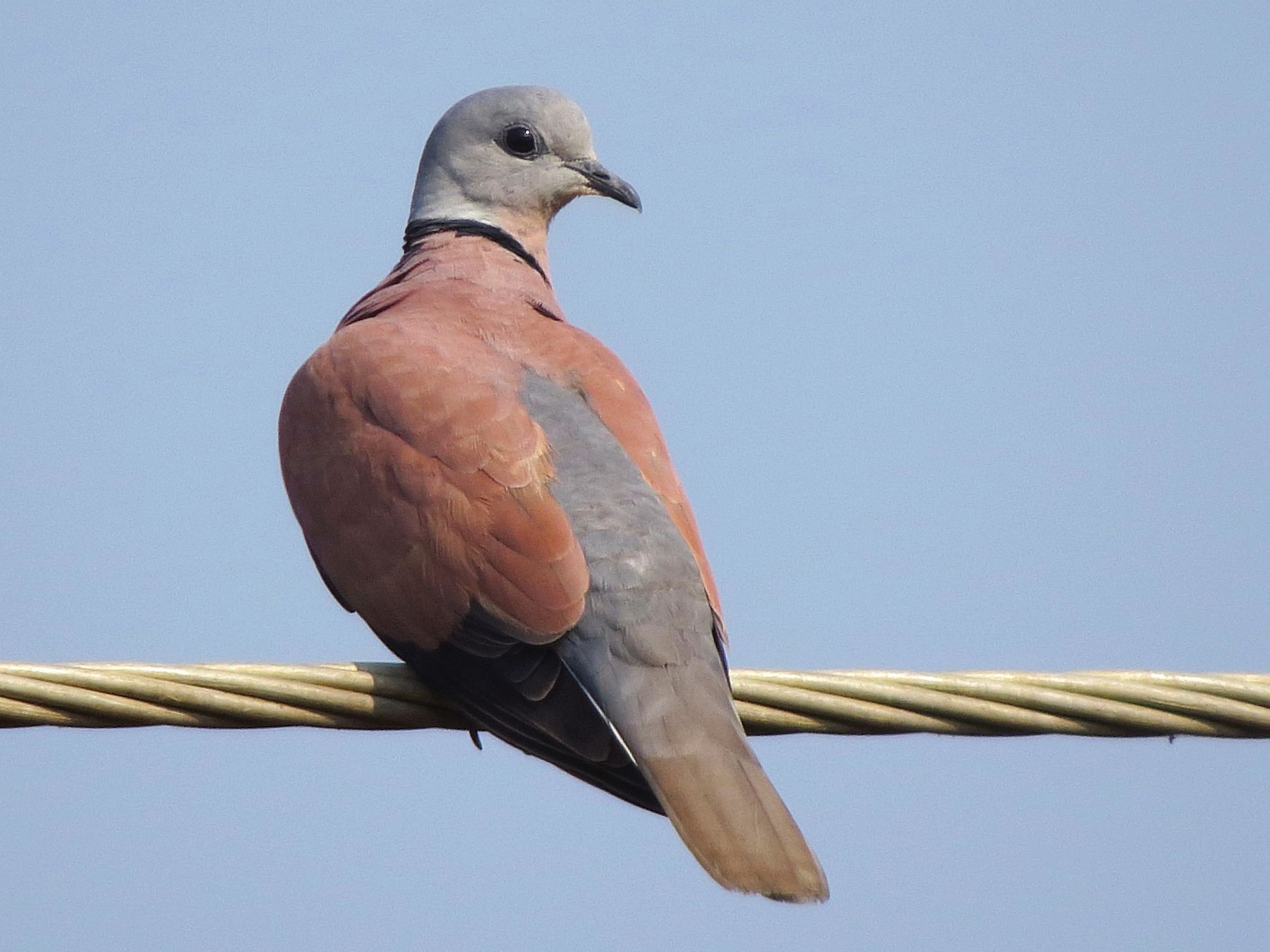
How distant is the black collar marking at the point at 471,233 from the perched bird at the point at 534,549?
794mm

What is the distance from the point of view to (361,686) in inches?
126

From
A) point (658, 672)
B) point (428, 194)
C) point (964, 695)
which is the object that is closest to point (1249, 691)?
point (964, 695)

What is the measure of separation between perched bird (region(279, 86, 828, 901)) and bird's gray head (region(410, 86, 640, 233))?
110 centimetres

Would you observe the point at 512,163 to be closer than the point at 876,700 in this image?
No

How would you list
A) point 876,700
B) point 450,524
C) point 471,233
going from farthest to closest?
1. point 471,233
2. point 450,524
3. point 876,700

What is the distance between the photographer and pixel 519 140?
6.38m

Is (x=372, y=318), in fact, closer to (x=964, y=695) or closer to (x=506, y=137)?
(x=506, y=137)

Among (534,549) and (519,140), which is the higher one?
(519,140)

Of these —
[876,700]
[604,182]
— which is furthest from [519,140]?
[876,700]

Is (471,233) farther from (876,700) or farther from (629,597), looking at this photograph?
(876,700)

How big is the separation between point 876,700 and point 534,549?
1040mm

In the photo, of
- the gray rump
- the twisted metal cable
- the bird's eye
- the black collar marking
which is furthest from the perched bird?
the bird's eye

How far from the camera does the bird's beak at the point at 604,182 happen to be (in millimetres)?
6375

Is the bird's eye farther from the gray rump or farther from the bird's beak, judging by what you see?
the gray rump
